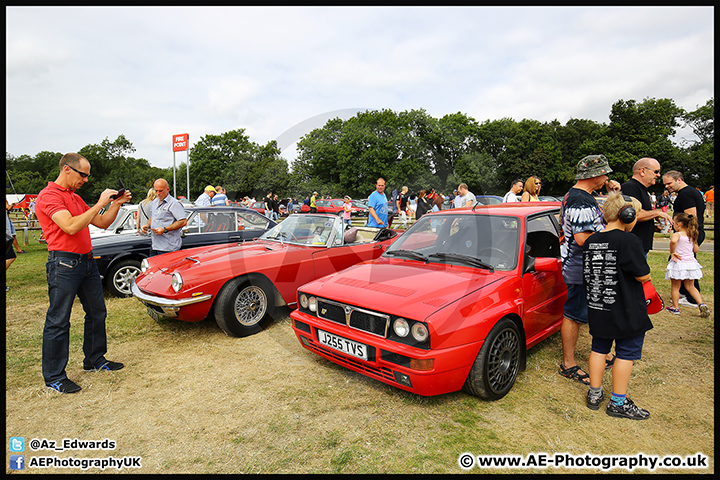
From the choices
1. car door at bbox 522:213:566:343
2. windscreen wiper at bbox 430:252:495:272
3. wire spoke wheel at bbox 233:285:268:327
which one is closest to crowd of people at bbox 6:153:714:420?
car door at bbox 522:213:566:343

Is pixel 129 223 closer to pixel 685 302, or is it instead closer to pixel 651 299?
pixel 651 299

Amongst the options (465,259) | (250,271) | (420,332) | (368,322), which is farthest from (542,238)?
(250,271)

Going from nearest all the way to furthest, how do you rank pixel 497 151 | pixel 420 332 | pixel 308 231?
pixel 420 332 < pixel 308 231 < pixel 497 151

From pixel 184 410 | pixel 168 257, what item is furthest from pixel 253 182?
pixel 184 410

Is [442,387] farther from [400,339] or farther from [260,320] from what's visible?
[260,320]

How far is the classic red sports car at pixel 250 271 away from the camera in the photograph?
4.23 meters

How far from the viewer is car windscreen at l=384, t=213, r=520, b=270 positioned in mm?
3588

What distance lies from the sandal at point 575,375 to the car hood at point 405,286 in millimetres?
1204

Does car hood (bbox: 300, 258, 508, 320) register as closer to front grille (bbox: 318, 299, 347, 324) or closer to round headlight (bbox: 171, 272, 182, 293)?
front grille (bbox: 318, 299, 347, 324)

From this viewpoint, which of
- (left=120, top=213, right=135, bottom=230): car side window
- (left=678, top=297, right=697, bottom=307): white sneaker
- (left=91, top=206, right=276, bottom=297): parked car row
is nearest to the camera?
(left=678, top=297, right=697, bottom=307): white sneaker

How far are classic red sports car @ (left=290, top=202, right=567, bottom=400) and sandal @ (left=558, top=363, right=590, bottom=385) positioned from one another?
40 cm

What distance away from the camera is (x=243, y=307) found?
4.58 m

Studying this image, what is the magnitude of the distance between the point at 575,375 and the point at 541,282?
910 mm

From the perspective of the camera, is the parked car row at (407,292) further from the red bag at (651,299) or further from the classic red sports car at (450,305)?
the red bag at (651,299)
